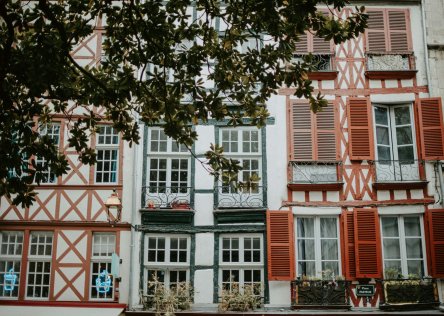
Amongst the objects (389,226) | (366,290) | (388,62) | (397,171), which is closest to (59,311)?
(366,290)

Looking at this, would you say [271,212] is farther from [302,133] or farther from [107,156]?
[107,156]

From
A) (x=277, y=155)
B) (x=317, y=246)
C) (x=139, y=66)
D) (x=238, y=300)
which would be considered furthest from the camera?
(x=277, y=155)

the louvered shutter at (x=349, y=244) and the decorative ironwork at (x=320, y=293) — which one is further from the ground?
the louvered shutter at (x=349, y=244)

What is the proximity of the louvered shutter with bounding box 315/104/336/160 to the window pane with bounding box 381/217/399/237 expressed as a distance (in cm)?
187

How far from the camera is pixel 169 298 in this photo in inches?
526

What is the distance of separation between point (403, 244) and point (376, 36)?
16.9 ft

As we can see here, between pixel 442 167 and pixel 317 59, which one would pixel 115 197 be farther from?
pixel 442 167

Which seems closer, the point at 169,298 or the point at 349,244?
the point at 169,298

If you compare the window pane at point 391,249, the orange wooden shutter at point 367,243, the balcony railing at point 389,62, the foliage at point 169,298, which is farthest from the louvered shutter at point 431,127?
the foliage at point 169,298

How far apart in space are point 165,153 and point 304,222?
3667 millimetres

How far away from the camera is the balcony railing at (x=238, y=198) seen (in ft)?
46.3

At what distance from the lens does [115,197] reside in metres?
13.4

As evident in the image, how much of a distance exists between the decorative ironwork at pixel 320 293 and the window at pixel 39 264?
5699 mm

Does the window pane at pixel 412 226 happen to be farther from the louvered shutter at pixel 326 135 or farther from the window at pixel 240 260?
the window at pixel 240 260
